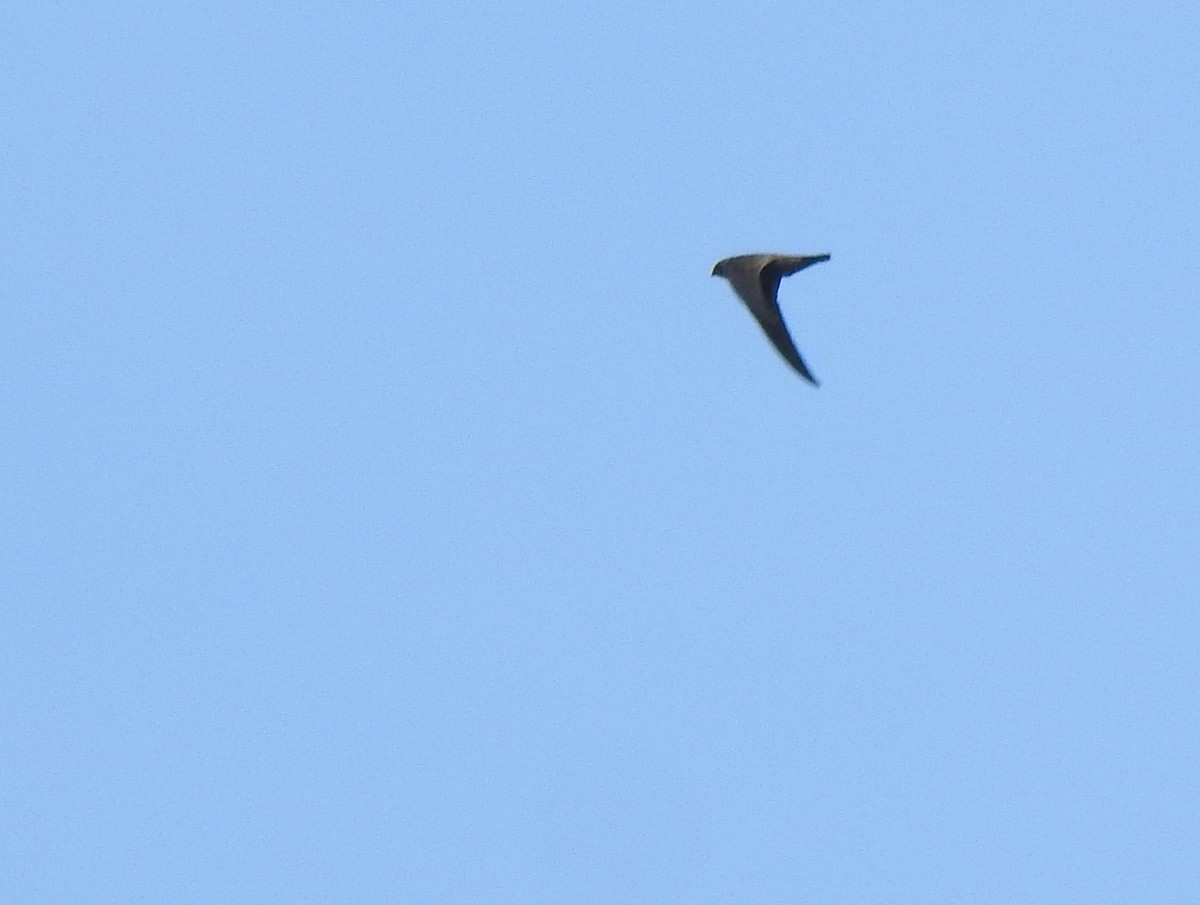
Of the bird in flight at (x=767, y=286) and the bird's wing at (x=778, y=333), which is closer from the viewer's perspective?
the bird in flight at (x=767, y=286)

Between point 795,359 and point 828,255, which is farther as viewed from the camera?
point 795,359

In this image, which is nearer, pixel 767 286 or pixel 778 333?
pixel 767 286

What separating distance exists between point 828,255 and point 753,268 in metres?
1.62

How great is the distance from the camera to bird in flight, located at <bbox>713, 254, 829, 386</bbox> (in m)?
32.0

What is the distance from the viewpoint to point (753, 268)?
32.4 m

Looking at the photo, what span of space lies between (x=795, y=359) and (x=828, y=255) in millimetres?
2581

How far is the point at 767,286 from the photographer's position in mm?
32594

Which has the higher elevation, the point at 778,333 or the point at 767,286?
the point at 767,286

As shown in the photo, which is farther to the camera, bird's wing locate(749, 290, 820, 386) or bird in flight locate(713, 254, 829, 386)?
bird's wing locate(749, 290, 820, 386)

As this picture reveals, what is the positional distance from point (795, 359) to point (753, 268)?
1860 mm

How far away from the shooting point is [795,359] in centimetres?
3325

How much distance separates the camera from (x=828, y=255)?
3122 centimetres

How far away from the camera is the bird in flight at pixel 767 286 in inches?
1260
